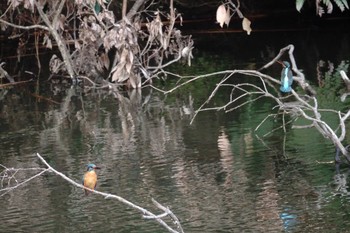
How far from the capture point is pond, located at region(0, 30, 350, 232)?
799cm

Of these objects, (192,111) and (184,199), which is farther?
(192,111)

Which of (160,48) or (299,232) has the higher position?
(160,48)

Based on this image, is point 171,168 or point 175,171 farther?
point 171,168

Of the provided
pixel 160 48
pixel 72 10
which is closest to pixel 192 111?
pixel 160 48

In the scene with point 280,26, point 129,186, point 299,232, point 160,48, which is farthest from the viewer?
point 280,26

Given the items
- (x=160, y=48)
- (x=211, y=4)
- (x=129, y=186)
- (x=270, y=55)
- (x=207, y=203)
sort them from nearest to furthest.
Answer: (x=207, y=203) → (x=129, y=186) → (x=160, y=48) → (x=270, y=55) → (x=211, y=4)

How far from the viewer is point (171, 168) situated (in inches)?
389

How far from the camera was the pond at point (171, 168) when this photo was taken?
7.99 metres

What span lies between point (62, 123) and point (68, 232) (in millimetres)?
5592

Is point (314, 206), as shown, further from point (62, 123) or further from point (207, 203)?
point (62, 123)

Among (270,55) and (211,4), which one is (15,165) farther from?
(211,4)

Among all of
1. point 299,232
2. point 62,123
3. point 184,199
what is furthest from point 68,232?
point 62,123

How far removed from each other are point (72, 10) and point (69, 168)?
8.09 metres

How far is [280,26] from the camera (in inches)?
1005
